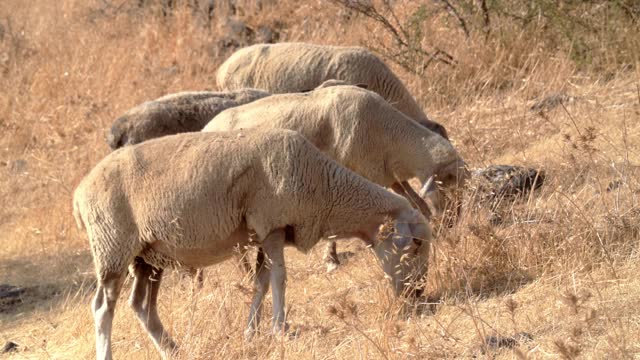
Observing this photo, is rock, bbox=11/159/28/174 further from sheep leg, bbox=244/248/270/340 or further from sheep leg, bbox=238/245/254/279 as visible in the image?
sheep leg, bbox=244/248/270/340

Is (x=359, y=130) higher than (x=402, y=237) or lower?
lower

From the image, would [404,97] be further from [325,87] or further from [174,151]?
[174,151]

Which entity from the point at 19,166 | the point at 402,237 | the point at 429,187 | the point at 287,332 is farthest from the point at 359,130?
the point at 19,166

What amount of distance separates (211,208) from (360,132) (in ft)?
7.63

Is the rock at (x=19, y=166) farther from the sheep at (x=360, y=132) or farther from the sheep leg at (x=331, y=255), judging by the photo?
the sheep leg at (x=331, y=255)

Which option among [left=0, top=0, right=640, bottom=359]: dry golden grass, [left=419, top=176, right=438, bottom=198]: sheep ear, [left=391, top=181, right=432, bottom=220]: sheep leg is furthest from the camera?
[left=391, top=181, right=432, bottom=220]: sheep leg

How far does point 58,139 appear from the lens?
15.3 metres

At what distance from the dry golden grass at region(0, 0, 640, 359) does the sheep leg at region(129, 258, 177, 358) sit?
141 mm

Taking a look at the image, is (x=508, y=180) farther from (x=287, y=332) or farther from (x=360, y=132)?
(x=287, y=332)

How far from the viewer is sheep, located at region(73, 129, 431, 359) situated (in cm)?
656

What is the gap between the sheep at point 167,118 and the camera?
9.54 metres

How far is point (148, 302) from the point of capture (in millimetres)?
6914

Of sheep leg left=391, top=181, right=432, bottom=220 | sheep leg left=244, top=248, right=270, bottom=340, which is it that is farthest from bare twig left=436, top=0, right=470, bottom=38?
sheep leg left=244, top=248, right=270, bottom=340

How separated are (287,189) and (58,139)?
371 inches
